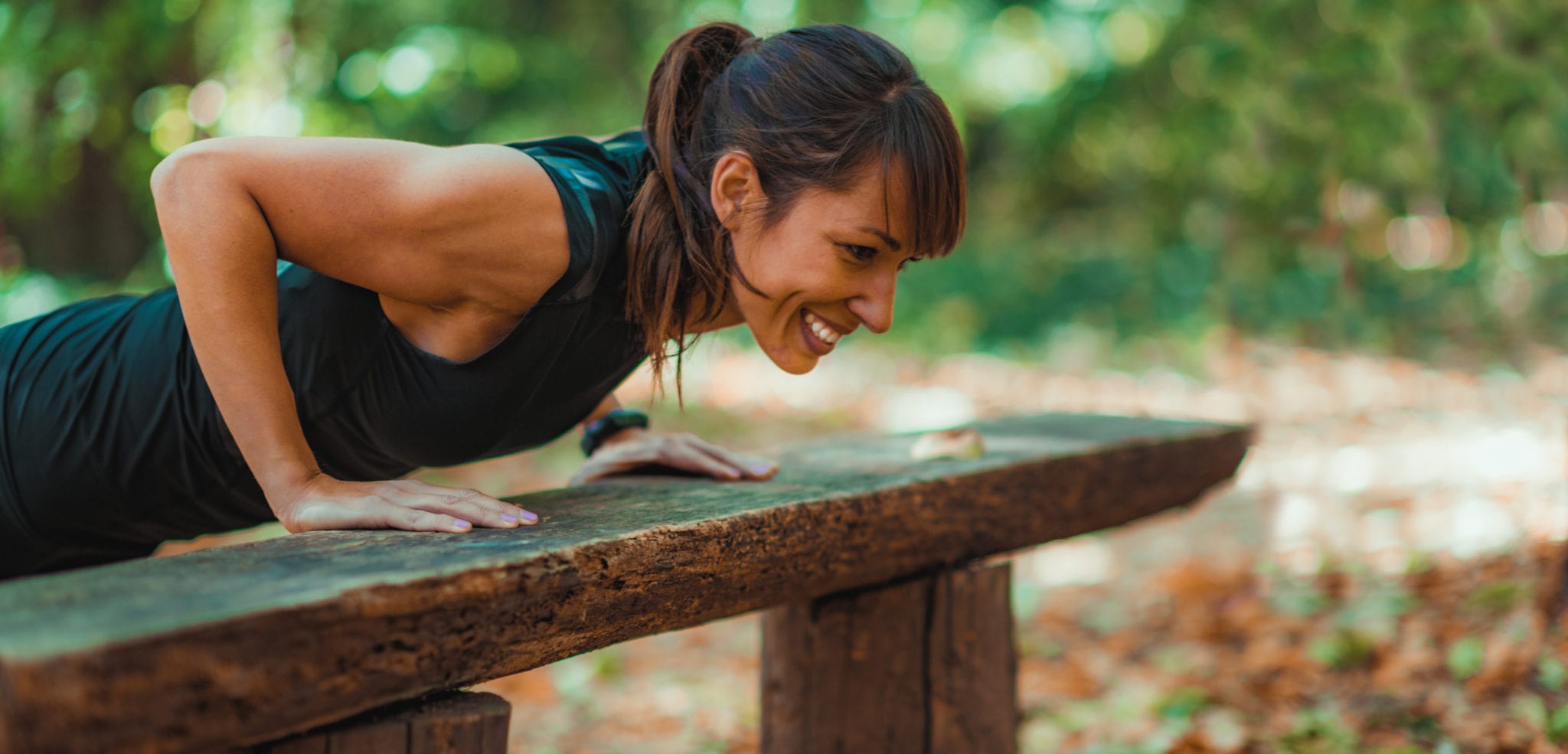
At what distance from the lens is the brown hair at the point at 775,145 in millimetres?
1687

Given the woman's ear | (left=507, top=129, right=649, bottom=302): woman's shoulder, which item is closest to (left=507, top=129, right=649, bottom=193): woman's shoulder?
(left=507, top=129, right=649, bottom=302): woman's shoulder

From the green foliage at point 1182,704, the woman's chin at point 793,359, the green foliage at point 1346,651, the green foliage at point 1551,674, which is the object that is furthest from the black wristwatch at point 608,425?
the green foliage at point 1551,674

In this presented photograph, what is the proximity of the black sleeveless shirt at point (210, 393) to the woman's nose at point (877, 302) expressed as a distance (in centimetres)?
37

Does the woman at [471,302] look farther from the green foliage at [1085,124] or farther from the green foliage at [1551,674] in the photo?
the green foliage at [1085,124]

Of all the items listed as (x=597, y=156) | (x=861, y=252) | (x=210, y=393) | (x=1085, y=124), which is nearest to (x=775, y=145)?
(x=861, y=252)

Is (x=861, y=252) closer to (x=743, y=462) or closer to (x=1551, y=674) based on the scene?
(x=743, y=462)

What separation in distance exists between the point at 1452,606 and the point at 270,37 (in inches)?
178

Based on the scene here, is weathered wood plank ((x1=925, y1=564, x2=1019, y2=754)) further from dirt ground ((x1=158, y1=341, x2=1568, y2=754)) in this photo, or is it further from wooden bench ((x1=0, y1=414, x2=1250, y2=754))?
dirt ground ((x1=158, y1=341, x2=1568, y2=754))

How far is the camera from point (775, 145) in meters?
1.70

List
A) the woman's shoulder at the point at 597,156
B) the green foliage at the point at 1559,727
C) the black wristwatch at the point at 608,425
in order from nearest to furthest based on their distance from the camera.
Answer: the woman's shoulder at the point at 597,156, the black wristwatch at the point at 608,425, the green foliage at the point at 1559,727

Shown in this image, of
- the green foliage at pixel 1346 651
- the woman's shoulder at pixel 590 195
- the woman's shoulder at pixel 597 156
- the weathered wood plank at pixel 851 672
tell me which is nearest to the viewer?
the woman's shoulder at pixel 590 195

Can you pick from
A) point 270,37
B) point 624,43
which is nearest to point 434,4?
point 624,43

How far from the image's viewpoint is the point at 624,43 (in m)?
8.74

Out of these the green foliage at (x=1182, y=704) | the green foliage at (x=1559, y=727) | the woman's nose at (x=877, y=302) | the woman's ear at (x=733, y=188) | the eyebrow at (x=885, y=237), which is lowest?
the green foliage at (x=1182, y=704)
